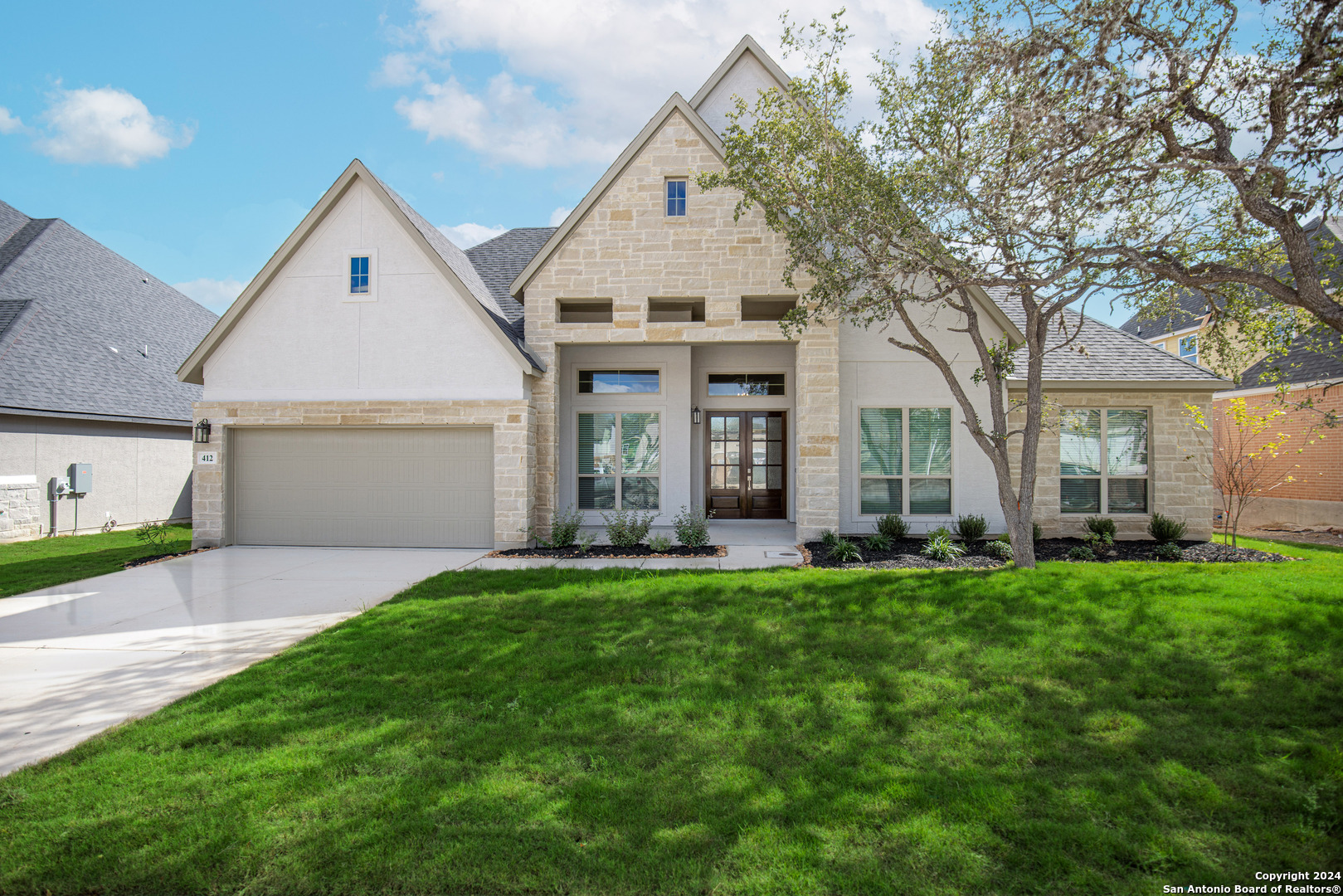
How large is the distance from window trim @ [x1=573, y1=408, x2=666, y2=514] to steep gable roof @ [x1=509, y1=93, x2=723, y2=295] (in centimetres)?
308

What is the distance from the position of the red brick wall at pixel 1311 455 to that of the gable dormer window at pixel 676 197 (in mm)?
13381

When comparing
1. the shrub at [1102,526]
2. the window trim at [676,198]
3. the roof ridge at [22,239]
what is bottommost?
the shrub at [1102,526]

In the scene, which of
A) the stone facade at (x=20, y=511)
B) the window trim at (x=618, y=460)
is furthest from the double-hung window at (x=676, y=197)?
the stone facade at (x=20, y=511)

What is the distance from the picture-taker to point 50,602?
7480mm

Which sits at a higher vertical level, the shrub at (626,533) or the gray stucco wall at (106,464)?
the gray stucco wall at (106,464)

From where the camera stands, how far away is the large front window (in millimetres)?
12719

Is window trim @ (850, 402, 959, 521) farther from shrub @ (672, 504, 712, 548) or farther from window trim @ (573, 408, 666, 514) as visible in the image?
window trim @ (573, 408, 666, 514)

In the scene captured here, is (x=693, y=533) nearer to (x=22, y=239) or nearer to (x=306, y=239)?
(x=306, y=239)

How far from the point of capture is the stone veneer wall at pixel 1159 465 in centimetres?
1180

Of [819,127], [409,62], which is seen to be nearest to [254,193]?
[409,62]

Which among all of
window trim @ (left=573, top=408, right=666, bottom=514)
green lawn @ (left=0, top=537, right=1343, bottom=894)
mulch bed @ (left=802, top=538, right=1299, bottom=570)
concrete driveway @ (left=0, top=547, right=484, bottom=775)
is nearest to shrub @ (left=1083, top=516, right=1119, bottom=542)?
mulch bed @ (left=802, top=538, right=1299, bottom=570)

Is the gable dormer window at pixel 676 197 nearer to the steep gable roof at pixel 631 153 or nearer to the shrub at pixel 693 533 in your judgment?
the steep gable roof at pixel 631 153

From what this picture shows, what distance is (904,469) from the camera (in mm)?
11867

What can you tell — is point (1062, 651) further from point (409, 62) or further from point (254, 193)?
point (254, 193)
